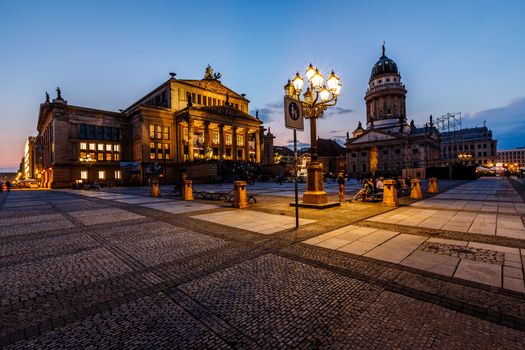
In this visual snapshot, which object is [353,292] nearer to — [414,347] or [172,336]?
[414,347]

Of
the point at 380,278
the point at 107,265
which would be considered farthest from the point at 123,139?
the point at 380,278

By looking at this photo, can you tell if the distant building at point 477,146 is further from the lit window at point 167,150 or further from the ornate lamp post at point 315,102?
the ornate lamp post at point 315,102

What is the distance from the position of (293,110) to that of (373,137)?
7676cm

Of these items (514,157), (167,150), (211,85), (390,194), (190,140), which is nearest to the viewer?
(390,194)

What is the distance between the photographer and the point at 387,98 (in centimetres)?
7769

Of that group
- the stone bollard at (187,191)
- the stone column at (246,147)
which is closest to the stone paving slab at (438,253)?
the stone bollard at (187,191)

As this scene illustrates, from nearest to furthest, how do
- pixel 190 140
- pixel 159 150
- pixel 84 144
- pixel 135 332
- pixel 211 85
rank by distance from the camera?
1. pixel 135 332
2. pixel 84 144
3. pixel 190 140
4. pixel 159 150
5. pixel 211 85

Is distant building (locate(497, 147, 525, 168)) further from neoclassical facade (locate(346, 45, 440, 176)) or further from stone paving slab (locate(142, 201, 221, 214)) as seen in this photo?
stone paving slab (locate(142, 201, 221, 214))

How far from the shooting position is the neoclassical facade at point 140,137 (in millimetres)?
42000

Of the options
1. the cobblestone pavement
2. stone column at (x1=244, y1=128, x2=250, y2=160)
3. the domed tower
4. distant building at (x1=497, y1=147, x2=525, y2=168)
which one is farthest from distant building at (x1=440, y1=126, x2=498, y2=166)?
the cobblestone pavement

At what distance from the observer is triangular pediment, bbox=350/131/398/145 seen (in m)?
72.4

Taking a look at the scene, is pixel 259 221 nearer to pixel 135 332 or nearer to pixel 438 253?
pixel 438 253

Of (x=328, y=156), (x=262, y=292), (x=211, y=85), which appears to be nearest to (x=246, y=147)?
(x=211, y=85)

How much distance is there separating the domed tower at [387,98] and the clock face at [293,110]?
80.0 meters
